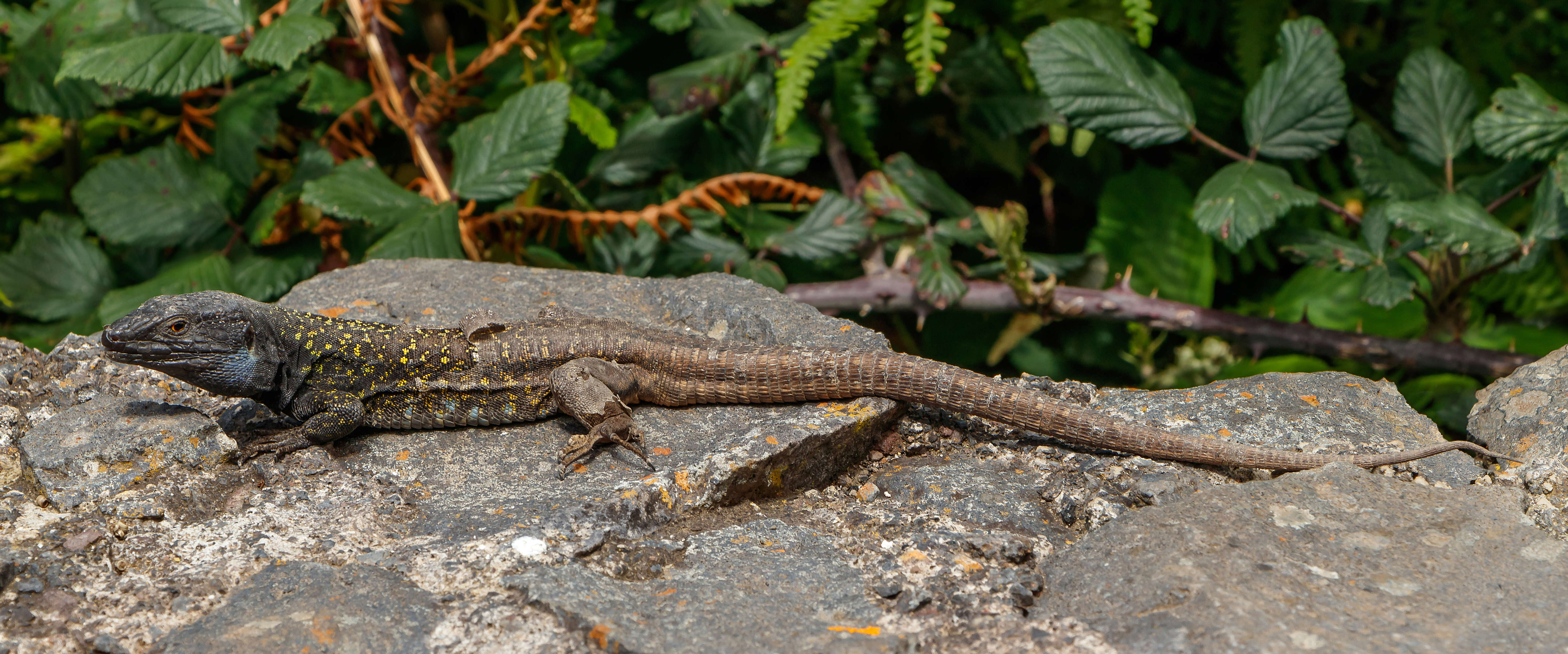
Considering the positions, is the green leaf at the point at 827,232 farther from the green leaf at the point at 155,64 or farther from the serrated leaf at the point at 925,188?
the green leaf at the point at 155,64

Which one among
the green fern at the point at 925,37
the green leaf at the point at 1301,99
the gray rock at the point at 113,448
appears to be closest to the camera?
the gray rock at the point at 113,448

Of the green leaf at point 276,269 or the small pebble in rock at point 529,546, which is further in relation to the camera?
the green leaf at point 276,269

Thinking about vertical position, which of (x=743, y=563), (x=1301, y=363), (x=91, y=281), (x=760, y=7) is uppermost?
(x=760, y=7)

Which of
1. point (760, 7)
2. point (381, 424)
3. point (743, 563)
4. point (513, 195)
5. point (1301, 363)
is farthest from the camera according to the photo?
point (760, 7)

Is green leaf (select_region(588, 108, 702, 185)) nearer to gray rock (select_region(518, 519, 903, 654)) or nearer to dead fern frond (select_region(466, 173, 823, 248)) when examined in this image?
dead fern frond (select_region(466, 173, 823, 248))

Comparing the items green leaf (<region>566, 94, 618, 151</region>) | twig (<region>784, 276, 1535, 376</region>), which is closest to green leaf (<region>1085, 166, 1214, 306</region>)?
twig (<region>784, 276, 1535, 376</region>)

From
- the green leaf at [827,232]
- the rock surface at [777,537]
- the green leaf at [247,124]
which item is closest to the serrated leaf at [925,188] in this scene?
the green leaf at [827,232]

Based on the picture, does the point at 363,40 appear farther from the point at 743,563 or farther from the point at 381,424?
the point at 743,563

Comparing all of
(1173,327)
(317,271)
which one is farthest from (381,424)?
(1173,327)
